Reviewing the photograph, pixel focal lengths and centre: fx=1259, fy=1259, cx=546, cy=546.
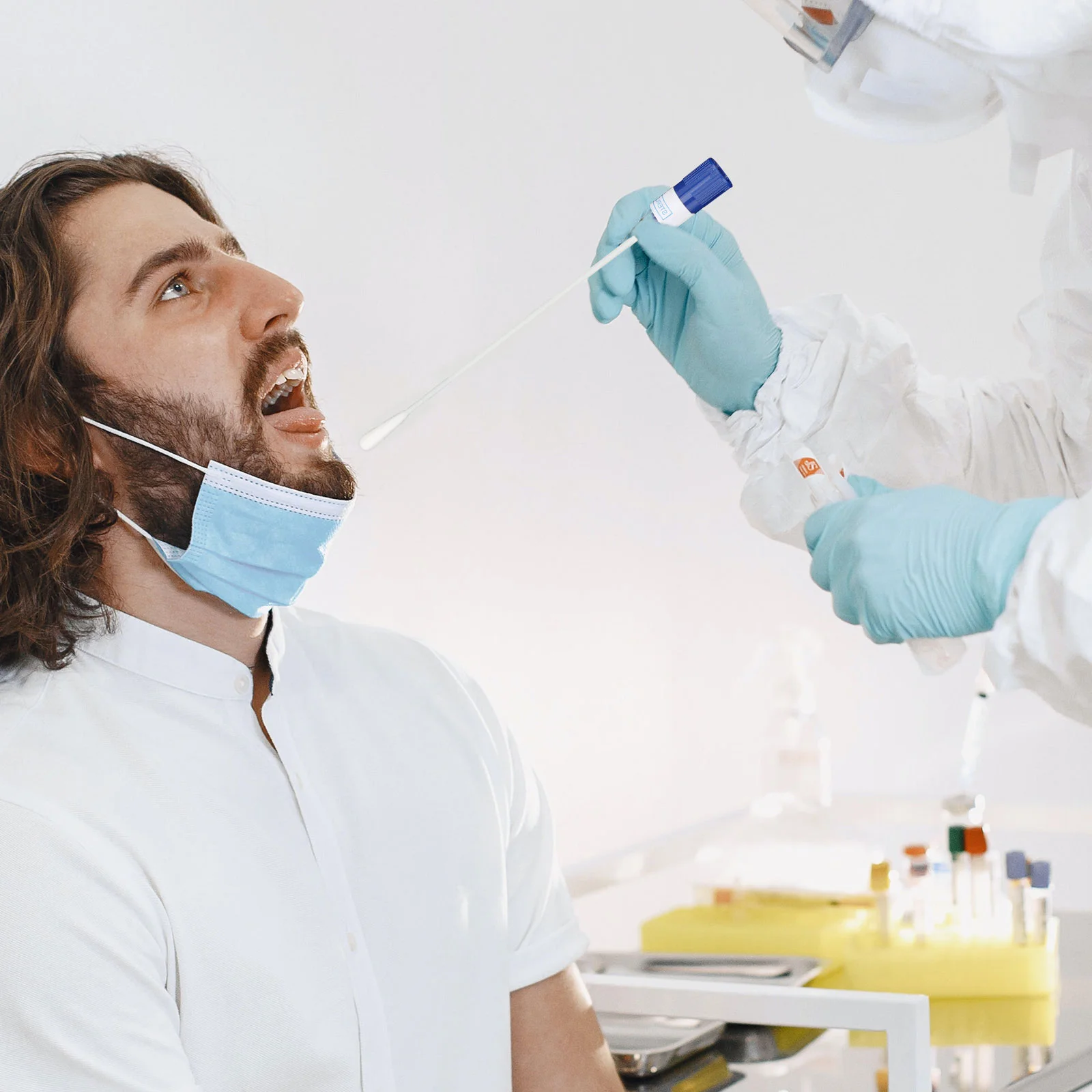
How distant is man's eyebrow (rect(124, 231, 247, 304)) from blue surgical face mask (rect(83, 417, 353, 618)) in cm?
16

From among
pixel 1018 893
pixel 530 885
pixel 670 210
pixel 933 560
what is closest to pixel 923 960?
pixel 1018 893

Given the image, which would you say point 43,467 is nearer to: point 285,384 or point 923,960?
point 285,384

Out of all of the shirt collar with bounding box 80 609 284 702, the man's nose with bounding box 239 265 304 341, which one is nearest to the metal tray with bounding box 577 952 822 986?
the shirt collar with bounding box 80 609 284 702

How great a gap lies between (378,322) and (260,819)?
1.31 m

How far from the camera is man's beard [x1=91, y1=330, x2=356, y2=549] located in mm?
1301

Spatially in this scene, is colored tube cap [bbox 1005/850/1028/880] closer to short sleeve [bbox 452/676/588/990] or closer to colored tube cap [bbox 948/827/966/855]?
colored tube cap [bbox 948/827/966/855]

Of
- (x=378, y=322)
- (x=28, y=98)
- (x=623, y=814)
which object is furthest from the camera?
(x=623, y=814)

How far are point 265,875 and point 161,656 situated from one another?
0.78 ft

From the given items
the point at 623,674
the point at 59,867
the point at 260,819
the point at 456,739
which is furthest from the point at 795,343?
the point at 623,674

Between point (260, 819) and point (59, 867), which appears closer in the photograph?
point (59, 867)

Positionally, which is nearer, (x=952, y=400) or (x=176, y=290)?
(x=176, y=290)

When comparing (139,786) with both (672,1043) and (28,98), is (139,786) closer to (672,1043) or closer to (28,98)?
(672,1043)

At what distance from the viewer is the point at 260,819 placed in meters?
1.21

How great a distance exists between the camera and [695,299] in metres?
1.39
